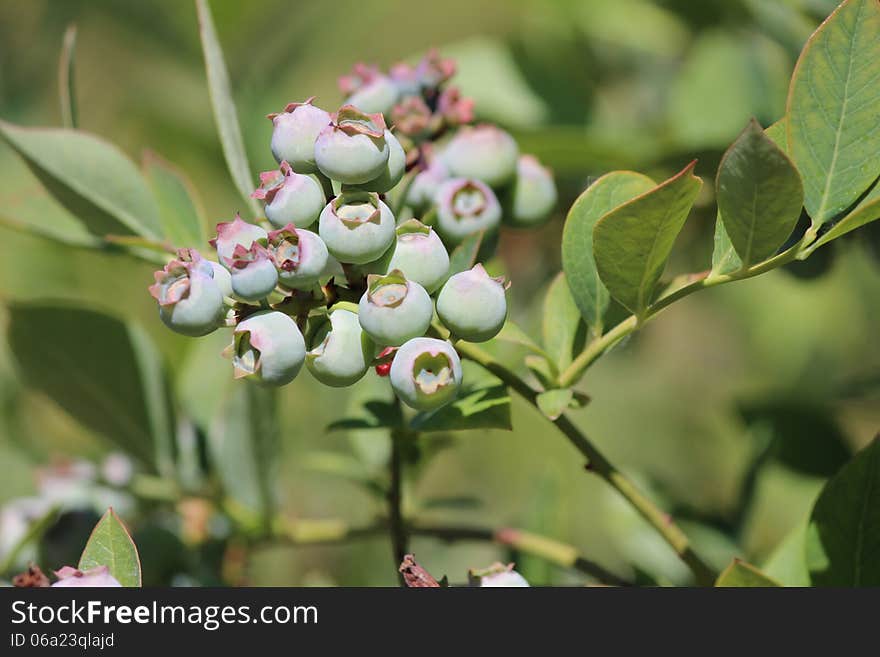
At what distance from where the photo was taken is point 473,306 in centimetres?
69

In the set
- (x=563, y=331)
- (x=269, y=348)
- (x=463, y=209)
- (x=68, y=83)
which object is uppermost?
(x=68, y=83)

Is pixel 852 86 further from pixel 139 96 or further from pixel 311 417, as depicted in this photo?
pixel 139 96

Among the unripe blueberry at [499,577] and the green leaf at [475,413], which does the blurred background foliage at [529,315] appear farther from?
the unripe blueberry at [499,577]

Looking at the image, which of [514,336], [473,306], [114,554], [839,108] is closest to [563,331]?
[514,336]

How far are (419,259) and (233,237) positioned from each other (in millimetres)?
134

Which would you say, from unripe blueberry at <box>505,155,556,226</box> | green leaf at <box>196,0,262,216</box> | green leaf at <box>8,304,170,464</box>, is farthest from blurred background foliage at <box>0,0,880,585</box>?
green leaf at <box>196,0,262,216</box>

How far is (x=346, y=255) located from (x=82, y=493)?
0.76 meters

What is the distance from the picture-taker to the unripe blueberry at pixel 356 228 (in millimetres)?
685

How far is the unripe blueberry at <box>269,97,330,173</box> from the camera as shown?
728mm

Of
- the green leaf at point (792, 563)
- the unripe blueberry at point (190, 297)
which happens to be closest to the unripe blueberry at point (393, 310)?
the unripe blueberry at point (190, 297)

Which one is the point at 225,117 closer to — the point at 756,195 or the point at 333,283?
the point at 333,283

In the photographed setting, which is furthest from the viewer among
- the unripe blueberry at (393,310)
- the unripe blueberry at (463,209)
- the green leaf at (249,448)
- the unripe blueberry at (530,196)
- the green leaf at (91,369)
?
the green leaf at (249,448)

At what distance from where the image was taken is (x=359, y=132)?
697 mm

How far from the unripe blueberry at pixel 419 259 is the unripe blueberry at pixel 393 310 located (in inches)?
1.1
